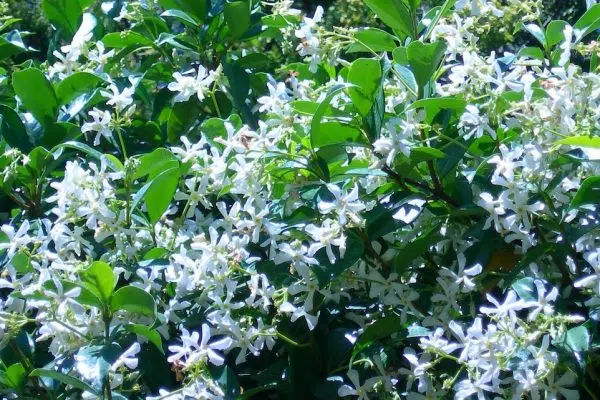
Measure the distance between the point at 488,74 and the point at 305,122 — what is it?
0.27 metres

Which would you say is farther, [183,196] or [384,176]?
[183,196]

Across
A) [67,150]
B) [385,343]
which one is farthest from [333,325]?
[67,150]

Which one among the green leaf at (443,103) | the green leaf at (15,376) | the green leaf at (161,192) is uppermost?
the green leaf at (443,103)

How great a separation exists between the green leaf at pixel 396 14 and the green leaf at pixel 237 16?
0.40 m

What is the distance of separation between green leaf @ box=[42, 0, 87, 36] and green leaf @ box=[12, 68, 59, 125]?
37 centimetres

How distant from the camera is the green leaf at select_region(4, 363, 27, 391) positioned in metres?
1.39

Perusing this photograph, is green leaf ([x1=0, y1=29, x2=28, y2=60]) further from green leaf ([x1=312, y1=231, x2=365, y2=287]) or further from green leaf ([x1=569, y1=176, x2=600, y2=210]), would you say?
green leaf ([x1=569, y1=176, x2=600, y2=210])

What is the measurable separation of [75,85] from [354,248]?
Answer: 661 millimetres

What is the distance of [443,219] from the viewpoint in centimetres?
134

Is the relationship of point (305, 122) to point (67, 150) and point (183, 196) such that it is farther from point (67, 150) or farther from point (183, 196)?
point (67, 150)

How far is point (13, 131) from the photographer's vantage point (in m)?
1.68

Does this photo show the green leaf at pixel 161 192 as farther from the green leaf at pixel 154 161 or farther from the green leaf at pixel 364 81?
the green leaf at pixel 364 81

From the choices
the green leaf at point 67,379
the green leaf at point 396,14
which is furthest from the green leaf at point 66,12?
the green leaf at point 67,379

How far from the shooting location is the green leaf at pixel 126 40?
1814 mm
